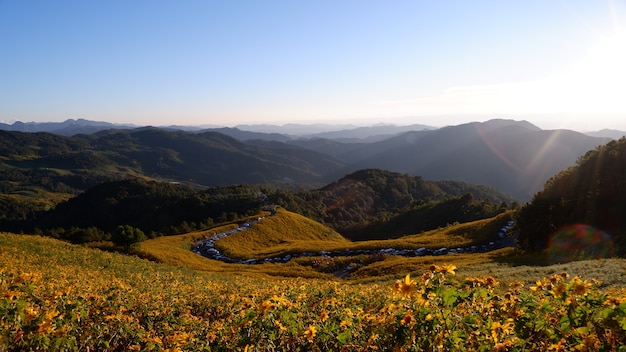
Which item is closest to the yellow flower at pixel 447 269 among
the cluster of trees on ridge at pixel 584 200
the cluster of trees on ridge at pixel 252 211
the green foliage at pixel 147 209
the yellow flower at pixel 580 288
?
the yellow flower at pixel 580 288

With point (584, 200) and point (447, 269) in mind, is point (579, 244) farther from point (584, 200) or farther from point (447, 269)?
point (447, 269)

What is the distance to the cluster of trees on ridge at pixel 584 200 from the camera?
3578cm

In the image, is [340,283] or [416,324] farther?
[340,283]

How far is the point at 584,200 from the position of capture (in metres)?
38.3

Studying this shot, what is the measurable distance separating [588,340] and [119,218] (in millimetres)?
203599

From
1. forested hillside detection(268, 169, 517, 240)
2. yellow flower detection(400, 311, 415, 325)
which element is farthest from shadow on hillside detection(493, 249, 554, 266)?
forested hillside detection(268, 169, 517, 240)

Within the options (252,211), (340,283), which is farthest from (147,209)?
(340,283)

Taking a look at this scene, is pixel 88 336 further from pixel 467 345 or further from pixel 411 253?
pixel 411 253

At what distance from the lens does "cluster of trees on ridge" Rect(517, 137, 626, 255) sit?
35.8 metres

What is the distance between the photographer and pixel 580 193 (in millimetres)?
39469

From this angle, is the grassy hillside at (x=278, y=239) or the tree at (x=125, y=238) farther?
the grassy hillside at (x=278, y=239)

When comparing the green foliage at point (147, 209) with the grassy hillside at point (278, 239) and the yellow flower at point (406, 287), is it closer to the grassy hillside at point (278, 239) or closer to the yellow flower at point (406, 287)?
the grassy hillside at point (278, 239)

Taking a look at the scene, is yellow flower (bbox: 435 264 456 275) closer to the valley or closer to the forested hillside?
the valley

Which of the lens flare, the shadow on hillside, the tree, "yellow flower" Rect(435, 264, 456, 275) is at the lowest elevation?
the tree
